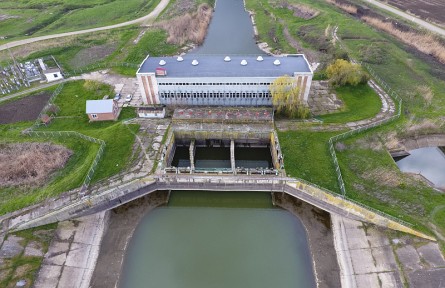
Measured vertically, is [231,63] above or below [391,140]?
above

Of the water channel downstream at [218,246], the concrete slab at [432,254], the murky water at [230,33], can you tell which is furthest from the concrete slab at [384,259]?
the murky water at [230,33]

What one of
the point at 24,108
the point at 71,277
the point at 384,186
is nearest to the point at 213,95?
the point at 384,186

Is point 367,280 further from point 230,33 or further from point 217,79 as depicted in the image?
point 230,33

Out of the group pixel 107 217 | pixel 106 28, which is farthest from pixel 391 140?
pixel 106 28

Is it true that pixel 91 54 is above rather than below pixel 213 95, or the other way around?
below

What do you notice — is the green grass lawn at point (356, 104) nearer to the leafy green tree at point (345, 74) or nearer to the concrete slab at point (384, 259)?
the leafy green tree at point (345, 74)

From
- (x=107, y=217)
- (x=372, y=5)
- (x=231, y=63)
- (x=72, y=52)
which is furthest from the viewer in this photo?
(x=372, y=5)

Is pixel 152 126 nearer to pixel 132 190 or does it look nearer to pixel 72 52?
pixel 132 190
